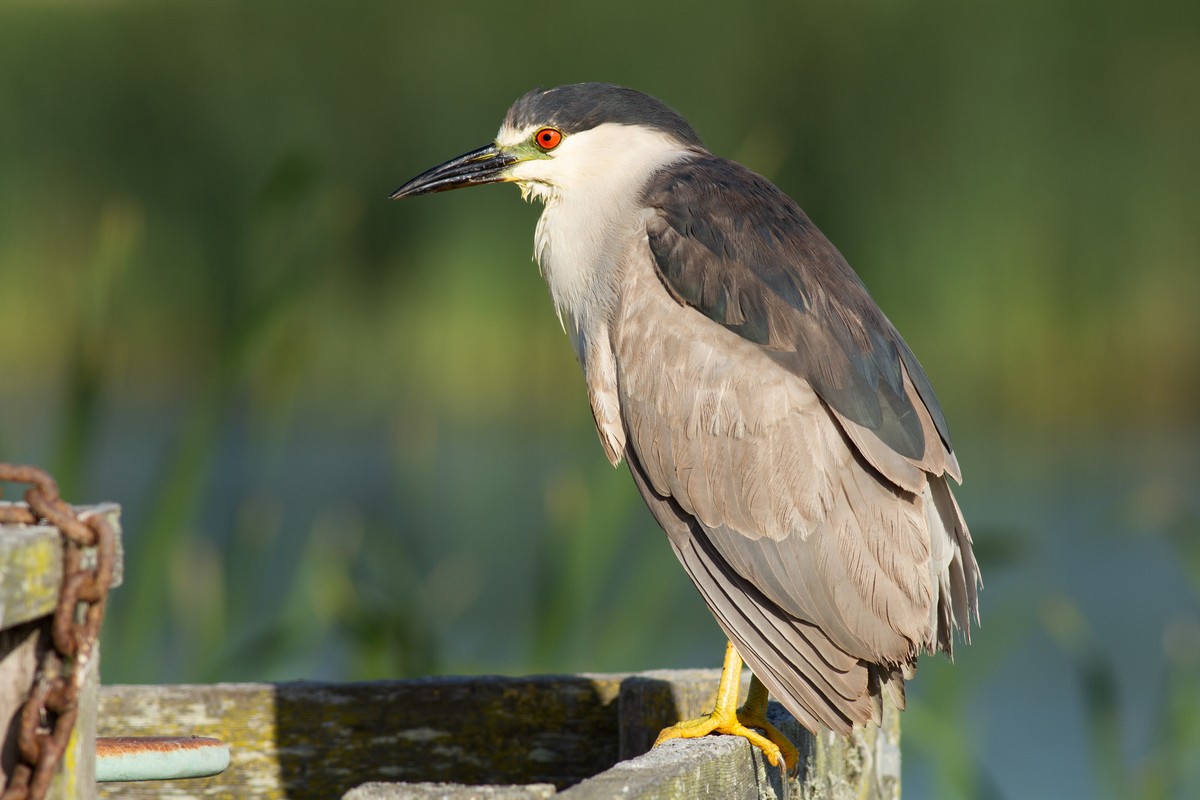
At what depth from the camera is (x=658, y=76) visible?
6.06 m

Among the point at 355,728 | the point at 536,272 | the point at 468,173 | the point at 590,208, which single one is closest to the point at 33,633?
the point at 355,728

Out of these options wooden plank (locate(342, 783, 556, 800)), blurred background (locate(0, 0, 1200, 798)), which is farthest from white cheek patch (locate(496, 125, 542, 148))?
blurred background (locate(0, 0, 1200, 798))

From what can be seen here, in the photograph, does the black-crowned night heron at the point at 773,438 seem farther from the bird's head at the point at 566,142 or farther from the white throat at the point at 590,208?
the bird's head at the point at 566,142

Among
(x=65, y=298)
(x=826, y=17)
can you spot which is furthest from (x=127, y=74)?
(x=826, y=17)

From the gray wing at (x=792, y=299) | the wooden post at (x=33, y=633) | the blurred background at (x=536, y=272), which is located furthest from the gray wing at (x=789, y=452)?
the blurred background at (x=536, y=272)

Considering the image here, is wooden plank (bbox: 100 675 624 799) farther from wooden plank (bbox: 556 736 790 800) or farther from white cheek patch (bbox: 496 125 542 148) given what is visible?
white cheek patch (bbox: 496 125 542 148)

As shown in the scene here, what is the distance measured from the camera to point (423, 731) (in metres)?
2.13

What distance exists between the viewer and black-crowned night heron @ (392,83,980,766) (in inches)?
82.3

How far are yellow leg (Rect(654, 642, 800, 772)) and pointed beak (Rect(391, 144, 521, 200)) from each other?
3.57ft

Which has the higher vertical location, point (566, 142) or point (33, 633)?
point (566, 142)

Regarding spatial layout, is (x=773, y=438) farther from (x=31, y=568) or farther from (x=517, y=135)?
(x=31, y=568)

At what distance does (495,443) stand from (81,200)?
79.3 inches

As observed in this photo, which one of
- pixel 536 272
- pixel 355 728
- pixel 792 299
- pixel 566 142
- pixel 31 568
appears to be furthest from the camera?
pixel 536 272

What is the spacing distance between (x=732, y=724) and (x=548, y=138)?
124 centimetres
